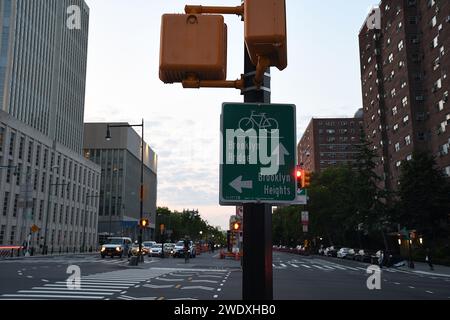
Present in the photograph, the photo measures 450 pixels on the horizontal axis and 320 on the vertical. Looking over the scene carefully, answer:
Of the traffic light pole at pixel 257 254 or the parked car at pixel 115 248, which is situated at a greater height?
the traffic light pole at pixel 257 254

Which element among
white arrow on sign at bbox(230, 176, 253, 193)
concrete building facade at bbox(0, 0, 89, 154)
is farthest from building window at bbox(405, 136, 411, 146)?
white arrow on sign at bbox(230, 176, 253, 193)

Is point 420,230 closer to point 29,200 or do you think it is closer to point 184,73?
point 29,200

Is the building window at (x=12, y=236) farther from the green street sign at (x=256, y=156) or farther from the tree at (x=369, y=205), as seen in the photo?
the green street sign at (x=256, y=156)

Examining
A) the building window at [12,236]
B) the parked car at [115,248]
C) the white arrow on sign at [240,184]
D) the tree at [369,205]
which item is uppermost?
the tree at [369,205]

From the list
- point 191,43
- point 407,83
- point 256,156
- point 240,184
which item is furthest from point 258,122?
point 407,83

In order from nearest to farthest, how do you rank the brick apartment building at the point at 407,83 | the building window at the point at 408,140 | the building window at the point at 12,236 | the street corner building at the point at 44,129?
1. the brick apartment building at the point at 407,83
2. the building window at the point at 12,236
3. the street corner building at the point at 44,129
4. the building window at the point at 408,140

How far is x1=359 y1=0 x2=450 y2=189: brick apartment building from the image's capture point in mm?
67000

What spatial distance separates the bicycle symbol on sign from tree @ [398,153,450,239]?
59.5 metres

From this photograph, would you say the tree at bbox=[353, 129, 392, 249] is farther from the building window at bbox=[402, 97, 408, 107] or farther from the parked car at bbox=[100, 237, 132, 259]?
the parked car at bbox=[100, 237, 132, 259]

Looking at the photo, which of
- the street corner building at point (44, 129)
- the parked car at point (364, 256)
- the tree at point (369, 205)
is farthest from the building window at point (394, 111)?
the street corner building at point (44, 129)

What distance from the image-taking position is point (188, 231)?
15988cm

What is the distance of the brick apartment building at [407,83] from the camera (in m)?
67.0

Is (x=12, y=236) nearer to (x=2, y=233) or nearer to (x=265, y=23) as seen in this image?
(x=2, y=233)

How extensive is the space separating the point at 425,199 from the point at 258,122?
5998cm
